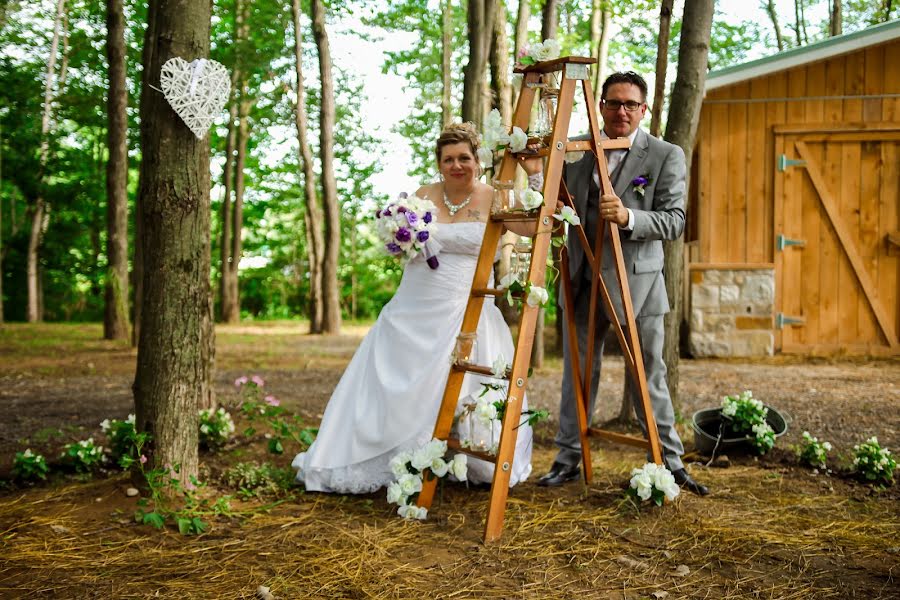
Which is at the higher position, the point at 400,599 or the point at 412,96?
the point at 412,96

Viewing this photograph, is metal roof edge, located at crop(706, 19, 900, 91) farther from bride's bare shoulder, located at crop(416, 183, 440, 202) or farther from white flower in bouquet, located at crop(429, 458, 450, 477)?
white flower in bouquet, located at crop(429, 458, 450, 477)

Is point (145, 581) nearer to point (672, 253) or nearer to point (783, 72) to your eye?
point (672, 253)

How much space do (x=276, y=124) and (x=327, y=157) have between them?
5559 mm

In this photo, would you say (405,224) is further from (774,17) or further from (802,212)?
(774,17)

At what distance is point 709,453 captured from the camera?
14.3ft

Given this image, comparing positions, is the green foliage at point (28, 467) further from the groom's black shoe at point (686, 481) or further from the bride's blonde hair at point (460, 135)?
the groom's black shoe at point (686, 481)

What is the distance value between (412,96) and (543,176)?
57.6ft

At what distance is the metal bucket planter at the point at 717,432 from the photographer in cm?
434

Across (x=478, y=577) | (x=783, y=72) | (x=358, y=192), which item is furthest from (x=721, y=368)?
(x=358, y=192)

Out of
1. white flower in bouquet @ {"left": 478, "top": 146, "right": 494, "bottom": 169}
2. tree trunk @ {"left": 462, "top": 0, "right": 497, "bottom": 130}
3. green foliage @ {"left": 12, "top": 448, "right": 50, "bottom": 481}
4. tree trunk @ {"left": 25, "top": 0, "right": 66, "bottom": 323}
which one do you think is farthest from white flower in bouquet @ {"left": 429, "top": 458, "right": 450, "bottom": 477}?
tree trunk @ {"left": 25, "top": 0, "right": 66, "bottom": 323}

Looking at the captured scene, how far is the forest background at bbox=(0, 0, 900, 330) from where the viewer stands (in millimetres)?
13227

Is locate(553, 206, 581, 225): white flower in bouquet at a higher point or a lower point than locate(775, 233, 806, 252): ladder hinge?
lower

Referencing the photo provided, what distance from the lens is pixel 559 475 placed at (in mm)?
3871

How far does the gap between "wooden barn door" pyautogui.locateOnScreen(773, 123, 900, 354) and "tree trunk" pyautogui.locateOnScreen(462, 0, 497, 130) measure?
4271 mm
